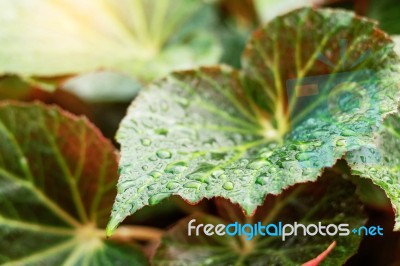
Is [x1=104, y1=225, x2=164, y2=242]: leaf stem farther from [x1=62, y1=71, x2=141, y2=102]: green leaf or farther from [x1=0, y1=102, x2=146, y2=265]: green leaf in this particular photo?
[x1=62, y1=71, x2=141, y2=102]: green leaf

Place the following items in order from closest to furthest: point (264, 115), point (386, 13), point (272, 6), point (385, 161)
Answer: point (385, 161), point (264, 115), point (386, 13), point (272, 6)

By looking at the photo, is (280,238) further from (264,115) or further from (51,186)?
(51,186)

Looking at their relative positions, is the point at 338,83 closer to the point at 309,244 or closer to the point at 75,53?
the point at 309,244

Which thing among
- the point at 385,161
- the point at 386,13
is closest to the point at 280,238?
the point at 385,161

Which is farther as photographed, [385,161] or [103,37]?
[103,37]

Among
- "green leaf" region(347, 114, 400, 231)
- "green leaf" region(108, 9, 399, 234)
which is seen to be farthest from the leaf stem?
"green leaf" region(347, 114, 400, 231)
